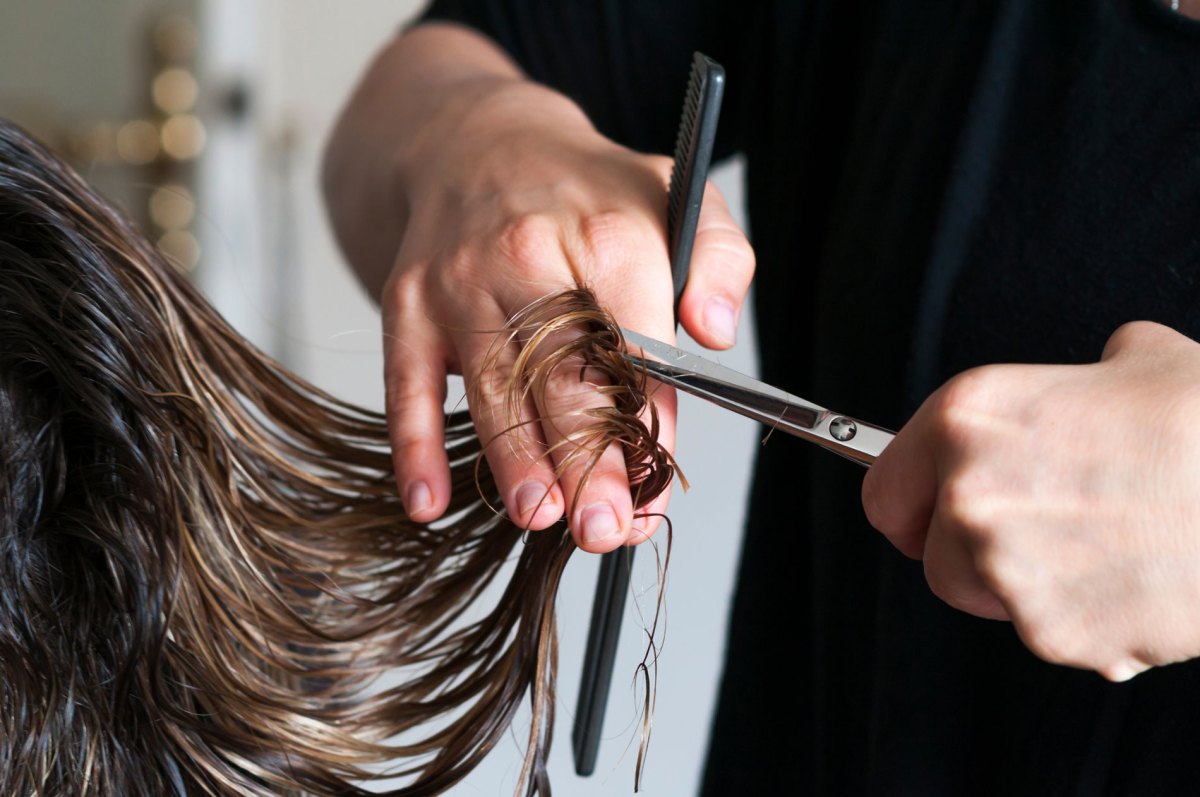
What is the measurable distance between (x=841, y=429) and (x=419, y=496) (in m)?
0.16

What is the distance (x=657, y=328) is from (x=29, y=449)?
257mm

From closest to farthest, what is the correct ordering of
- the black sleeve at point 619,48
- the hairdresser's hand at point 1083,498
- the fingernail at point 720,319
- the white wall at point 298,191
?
the hairdresser's hand at point 1083,498, the fingernail at point 720,319, the black sleeve at point 619,48, the white wall at point 298,191

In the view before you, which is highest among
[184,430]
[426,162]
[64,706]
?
[426,162]

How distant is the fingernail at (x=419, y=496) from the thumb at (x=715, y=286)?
119 mm

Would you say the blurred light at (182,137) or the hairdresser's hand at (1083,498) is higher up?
the blurred light at (182,137)

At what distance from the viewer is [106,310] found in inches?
16.7

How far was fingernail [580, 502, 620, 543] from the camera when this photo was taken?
1.17 ft

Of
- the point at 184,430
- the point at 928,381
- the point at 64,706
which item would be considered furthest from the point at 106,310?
the point at 928,381

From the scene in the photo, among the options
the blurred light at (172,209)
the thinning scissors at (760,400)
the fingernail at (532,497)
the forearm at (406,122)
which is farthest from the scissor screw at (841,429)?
the blurred light at (172,209)

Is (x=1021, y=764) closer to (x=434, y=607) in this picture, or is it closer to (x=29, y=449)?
(x=434, y=607)

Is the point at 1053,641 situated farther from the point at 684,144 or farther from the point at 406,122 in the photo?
the point at 406,122

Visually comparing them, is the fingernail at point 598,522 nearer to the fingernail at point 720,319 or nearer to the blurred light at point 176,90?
the fingernail at point 720,319

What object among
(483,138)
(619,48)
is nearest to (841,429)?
(483,138)

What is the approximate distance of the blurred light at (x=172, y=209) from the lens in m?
1.61
